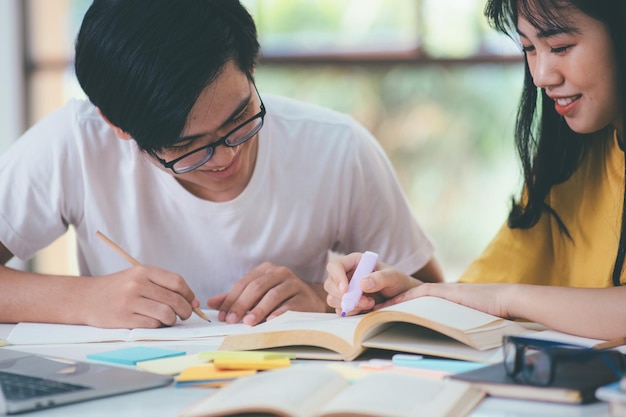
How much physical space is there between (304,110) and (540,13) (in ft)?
2.19

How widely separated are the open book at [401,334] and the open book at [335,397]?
17 cm

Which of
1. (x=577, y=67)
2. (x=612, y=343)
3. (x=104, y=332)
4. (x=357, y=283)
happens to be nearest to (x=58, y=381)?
(x=104, y=332)

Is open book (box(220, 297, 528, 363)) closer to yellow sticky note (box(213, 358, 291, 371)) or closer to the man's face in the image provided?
yellow sticky note (box(213, 358, 291, 371))

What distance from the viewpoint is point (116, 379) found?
97 centimetres

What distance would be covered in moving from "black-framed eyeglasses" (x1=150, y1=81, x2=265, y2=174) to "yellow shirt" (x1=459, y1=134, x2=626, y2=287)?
0.50 metres

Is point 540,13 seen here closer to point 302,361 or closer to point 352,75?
point 302,361

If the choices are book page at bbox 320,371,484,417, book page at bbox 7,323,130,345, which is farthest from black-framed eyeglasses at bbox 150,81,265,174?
book page at bbox 320,371,484,417

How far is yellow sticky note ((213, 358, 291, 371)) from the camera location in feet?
3.32

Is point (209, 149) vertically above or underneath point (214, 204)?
above

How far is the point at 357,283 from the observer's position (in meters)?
1.30

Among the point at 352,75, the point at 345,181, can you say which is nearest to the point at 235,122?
the point at 345,181

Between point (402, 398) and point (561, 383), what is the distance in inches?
7.2

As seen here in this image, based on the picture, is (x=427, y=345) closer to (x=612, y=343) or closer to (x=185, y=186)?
(x=612, y=343)

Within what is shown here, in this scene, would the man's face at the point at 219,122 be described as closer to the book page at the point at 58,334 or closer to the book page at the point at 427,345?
the book page at the point at 58,334
